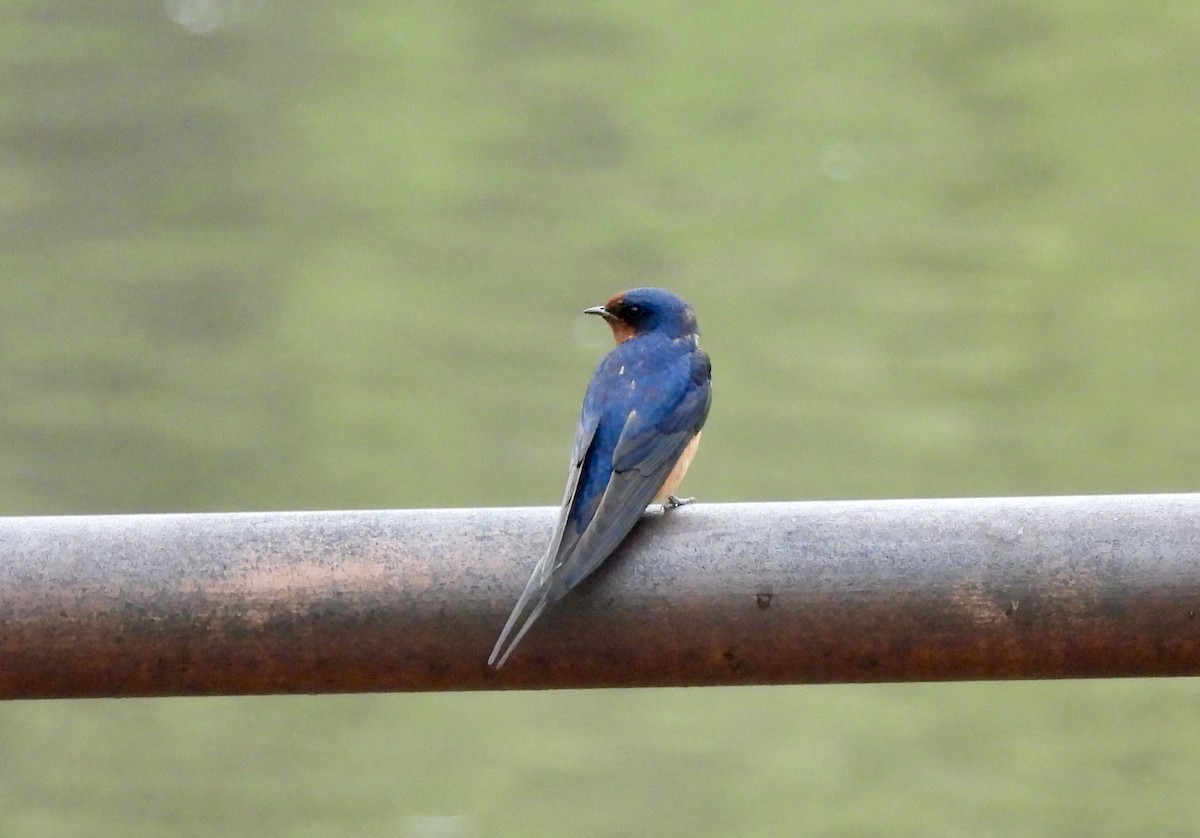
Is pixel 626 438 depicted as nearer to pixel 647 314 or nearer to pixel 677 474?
pixel 677 474

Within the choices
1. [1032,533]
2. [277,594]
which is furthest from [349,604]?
[1032,533]

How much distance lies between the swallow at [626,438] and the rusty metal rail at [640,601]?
0.03m

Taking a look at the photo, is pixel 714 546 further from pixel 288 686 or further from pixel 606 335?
pixel 606 335

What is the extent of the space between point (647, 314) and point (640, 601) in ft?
3.16

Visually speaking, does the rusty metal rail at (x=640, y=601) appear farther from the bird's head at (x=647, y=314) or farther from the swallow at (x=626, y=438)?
the bird's head at (x=647, y=314)

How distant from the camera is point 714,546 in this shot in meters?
1.09

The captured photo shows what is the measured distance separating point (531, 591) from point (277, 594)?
0.18 m

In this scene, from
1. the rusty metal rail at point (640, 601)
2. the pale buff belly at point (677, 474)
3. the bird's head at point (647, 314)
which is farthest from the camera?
the bird's head at point (647, 314)

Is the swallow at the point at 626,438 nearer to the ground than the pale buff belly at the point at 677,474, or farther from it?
farther from it

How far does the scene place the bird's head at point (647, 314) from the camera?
6.61 feet

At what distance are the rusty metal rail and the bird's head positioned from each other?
93cm

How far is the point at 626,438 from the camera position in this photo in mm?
1594

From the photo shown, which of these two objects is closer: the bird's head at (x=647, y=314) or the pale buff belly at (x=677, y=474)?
the pale buff belly at (x=677, y=474)

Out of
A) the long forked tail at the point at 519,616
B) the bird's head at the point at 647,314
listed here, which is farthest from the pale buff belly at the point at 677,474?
the long forked tail at the point at 519,616
